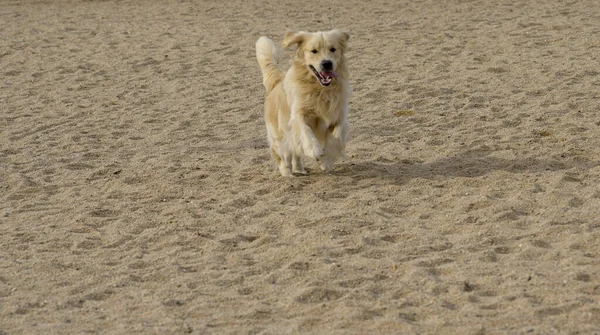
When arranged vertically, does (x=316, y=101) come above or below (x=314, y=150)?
above

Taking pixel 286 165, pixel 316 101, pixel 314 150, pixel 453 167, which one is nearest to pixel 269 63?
pixel 316 101

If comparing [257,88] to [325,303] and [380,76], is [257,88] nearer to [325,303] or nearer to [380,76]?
[380,76]

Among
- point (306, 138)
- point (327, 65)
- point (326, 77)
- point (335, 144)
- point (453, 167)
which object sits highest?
point (327, 65)

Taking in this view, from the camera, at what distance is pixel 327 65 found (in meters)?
7.91

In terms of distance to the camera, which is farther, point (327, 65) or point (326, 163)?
point (326, 163)

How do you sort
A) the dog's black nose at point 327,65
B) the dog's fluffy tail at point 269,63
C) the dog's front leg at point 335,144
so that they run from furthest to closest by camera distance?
the dog's fluffy tail at point 269,63 < the dog's front leg at point 335,144 < the dog's black nose at point 327,65

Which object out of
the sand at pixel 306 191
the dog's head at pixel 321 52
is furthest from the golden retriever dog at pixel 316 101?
the sand at pixel 306 191

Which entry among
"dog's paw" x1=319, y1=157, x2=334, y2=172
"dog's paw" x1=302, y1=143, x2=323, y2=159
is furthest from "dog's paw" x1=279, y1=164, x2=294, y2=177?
"dog's paw" x1=302, y1=143, x2=323, y2=159

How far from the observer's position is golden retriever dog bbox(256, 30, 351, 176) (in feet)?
26.1

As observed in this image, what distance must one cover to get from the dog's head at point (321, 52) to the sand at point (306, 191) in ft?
2.61

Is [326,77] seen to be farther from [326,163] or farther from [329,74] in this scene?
[326,163]

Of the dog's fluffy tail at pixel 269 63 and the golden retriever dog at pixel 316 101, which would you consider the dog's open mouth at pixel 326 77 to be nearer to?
the golden retriever dog at pixel 316 101

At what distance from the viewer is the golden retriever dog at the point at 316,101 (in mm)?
7941

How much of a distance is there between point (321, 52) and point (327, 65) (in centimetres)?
11
